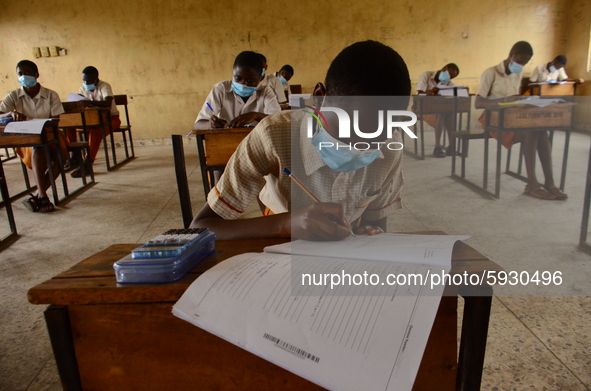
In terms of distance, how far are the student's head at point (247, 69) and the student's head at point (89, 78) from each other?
10.4 feet

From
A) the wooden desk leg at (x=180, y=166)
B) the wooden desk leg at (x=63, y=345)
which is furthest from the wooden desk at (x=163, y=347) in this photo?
the wooden desk leg at (x=180, y=166)

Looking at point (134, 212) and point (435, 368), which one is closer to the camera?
point (435, 368)

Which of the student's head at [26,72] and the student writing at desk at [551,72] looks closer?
the student's head at [26,72]

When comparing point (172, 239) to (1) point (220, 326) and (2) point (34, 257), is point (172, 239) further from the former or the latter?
(2) point (34, 257)

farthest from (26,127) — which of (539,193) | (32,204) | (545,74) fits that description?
(545,74)

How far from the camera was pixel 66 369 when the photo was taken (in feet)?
1.82

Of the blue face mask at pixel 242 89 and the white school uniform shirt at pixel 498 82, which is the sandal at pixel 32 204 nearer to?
the blue face mask at pixel 242 89

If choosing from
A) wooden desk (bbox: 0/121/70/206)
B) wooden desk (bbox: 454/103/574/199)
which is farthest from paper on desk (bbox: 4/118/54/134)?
wooden desk (bbox: 454/103/574/199)

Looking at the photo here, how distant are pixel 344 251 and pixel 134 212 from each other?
2827 mm

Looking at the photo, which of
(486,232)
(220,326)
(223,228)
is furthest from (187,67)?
(220,326)

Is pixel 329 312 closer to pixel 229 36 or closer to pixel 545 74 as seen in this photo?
pixel 229 36

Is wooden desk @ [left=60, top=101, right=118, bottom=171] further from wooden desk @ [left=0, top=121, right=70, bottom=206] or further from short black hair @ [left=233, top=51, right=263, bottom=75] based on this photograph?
short black hair @ [left=233, top=51, right=263, bottom=75]

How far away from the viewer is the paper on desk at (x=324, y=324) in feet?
1.40

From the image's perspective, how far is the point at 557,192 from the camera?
3064 millimetres
